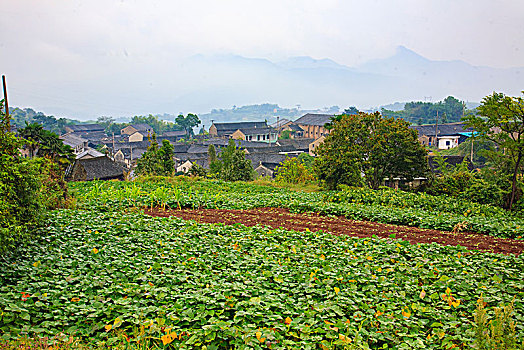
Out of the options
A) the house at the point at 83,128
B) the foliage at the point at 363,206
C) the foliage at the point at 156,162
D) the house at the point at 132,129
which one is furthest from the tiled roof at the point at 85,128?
the foliage at the point at 363,206

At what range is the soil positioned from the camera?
7512 millimetres

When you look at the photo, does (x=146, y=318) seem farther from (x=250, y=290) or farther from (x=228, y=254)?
(x=228, y=254)

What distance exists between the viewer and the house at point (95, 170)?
24219 mm

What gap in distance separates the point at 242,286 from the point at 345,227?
4.24 metres

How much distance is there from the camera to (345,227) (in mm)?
8477

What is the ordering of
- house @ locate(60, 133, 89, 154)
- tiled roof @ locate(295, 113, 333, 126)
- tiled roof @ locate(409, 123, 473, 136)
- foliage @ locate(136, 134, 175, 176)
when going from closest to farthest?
1. foliage @ locate(136, 134, 175, 176)
2. house @ locate(60, 133, 89, 154)
3. tiled roof @ locate(409, 123, 473, 136)
4. tiled roof @ locate(295, 113, 333, 126)

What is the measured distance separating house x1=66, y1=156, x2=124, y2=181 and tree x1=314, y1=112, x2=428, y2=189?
48.6 ft

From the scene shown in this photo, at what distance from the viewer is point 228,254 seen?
5965 mm

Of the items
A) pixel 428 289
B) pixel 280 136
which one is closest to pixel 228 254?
pixel 428 289

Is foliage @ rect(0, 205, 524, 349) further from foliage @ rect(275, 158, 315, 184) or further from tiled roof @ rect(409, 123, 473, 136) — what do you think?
tiled roof @ rect(409, 123, 473, 136)

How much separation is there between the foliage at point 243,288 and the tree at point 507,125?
1056 cm

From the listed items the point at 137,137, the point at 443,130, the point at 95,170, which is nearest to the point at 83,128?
the point at 137,137

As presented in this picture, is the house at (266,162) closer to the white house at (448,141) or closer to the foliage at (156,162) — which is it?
the foliage at (156,162)

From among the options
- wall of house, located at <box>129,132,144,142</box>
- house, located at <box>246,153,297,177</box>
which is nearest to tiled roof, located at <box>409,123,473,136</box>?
house, located at <box>246,153,297,177</box>
